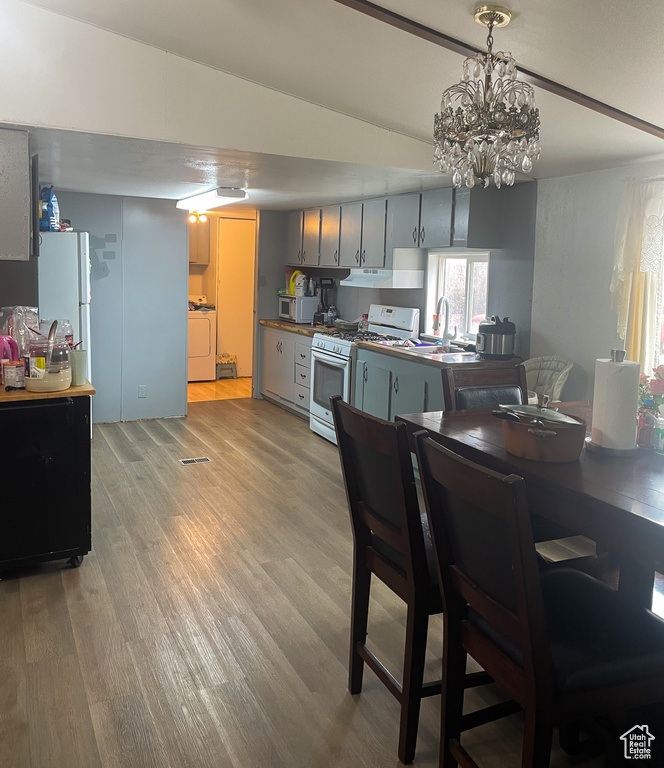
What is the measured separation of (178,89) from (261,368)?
14.9 ft

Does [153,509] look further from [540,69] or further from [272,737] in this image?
[540,69]

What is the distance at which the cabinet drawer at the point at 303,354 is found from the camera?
A: 262 inches

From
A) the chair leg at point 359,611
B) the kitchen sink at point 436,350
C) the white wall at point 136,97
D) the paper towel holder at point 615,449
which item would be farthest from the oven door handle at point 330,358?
the paper towel holder at point 615,449

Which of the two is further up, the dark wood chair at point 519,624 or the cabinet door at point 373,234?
the cabinet door at point 373,234

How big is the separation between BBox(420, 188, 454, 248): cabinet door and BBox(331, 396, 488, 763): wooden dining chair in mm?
2901

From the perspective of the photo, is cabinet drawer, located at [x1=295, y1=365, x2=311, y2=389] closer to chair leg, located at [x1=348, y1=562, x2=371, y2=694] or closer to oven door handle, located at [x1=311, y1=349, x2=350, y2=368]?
oven door handle, located at [x1=311, y1=349, x2=350, y2=368]

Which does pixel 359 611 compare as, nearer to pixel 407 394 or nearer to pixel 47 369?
pixel 47 369

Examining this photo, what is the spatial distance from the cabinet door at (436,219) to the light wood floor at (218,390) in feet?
11.9

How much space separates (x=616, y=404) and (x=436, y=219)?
3.01m

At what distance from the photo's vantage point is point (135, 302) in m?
6.47

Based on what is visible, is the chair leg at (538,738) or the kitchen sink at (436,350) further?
the kitchen sink at (436,350)

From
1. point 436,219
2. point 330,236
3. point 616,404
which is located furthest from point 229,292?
point 616,404

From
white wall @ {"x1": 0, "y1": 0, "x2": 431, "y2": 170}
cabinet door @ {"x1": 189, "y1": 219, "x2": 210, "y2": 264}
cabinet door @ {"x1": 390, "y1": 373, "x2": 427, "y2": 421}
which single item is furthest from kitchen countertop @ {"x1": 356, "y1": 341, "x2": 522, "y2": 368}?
cabinet door @ {"x1": 189, "y1": 219, "x2": 210, "y2": 264}

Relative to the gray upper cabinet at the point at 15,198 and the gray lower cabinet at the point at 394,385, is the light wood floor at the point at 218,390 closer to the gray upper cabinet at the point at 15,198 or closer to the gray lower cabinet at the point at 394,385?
the gray lower cabinet at the point at 394,385
